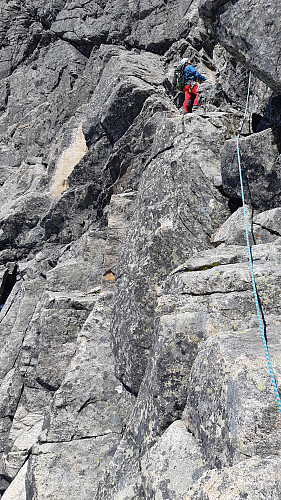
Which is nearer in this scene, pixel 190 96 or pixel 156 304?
pixel 156 304

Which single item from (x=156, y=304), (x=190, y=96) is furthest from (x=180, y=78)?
(x=156, y=304)

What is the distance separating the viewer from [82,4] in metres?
42.1

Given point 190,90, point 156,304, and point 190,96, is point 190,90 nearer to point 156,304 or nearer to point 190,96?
point 190,96

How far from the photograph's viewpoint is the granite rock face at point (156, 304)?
22.0 feet

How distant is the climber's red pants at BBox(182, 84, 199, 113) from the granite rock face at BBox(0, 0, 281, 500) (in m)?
0.72

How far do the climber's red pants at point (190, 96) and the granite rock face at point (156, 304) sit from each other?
0.72 meters

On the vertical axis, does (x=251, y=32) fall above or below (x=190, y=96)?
below

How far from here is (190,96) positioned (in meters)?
19.4

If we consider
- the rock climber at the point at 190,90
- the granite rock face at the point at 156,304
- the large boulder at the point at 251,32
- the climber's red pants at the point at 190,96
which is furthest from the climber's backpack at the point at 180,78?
the large boulder at the point at 251,32

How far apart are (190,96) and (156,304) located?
11.9 m

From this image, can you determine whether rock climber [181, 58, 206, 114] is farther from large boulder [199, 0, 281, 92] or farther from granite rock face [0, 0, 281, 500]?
large boulder [199, 0, 281, 92]

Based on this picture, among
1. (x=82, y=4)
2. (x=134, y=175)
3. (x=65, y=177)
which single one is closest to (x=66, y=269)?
(x=134, y=175)

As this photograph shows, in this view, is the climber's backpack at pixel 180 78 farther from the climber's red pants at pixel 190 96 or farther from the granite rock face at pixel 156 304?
the granite rock face at pixel 156 304

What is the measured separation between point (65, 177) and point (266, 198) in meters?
20.1
